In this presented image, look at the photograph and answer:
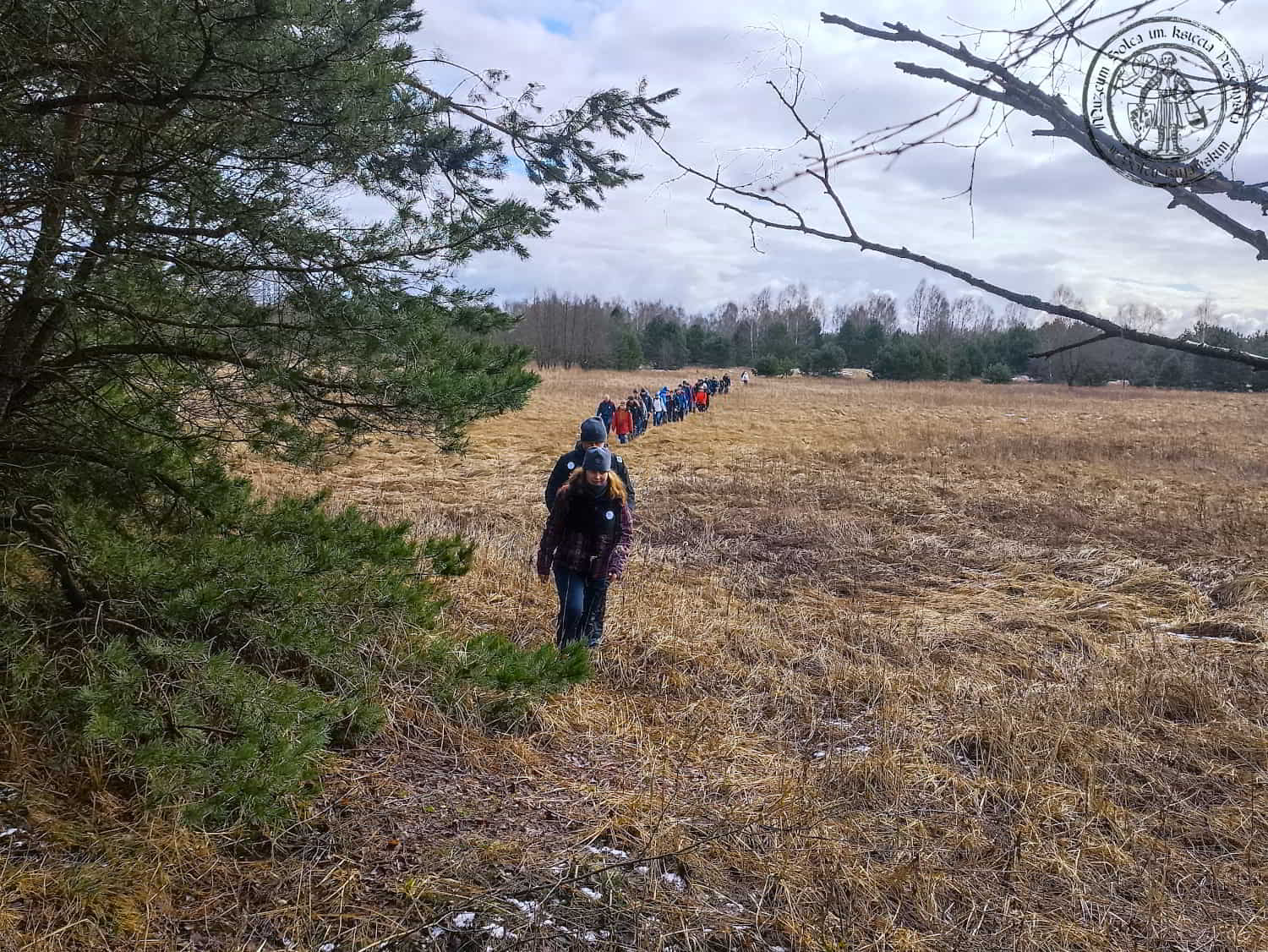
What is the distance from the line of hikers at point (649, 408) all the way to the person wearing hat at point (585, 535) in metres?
8.23

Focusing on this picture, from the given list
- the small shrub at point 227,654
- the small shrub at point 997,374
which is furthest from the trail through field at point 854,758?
the small shrub at point 997,374

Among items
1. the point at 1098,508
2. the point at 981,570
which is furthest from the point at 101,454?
the point at 1098,508

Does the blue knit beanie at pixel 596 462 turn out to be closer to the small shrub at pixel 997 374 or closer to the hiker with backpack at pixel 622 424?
the hiker with backpack at pixel 622 424

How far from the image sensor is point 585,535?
5152 mm

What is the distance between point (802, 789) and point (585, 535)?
203cm

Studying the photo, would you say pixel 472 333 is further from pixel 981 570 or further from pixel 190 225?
pixel 981 570

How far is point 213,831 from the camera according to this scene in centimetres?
306

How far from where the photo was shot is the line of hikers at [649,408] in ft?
60.5

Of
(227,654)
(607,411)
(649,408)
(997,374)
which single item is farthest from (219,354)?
(997,374)

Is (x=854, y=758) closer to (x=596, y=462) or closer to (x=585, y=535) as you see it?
(x=585, y=535)

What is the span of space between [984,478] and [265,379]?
13660 mm

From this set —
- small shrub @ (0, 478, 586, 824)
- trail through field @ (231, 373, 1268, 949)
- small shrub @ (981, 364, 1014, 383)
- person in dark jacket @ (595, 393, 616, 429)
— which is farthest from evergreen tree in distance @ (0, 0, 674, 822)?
small shrub @ (981, 364, 1014, 383)

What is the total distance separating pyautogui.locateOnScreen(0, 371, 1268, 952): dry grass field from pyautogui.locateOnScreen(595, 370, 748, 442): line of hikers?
7.21 meters

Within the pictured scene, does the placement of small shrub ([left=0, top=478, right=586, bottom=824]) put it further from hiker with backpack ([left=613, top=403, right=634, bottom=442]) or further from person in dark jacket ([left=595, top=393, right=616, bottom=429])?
hiker with backpack ([left=613, top=403, right=634, bottom=442])
